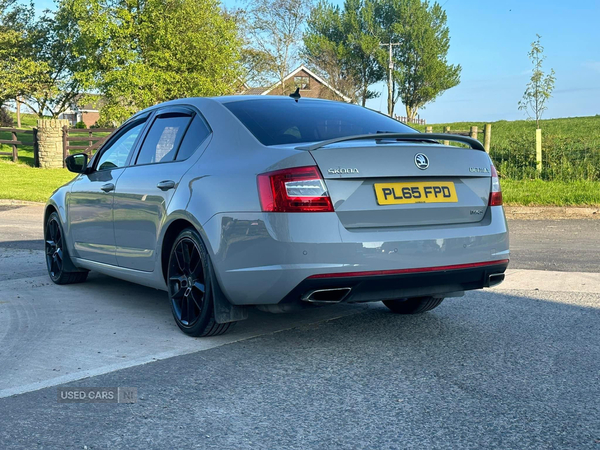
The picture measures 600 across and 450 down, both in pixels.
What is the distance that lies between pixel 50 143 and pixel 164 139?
23.8 meters

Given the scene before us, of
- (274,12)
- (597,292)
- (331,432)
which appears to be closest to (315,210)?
(331,432)

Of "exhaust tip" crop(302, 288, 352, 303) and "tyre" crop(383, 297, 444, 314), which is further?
"tyre" crop(383, 297, 444, 314)

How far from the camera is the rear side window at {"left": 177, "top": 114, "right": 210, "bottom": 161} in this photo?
4.80m

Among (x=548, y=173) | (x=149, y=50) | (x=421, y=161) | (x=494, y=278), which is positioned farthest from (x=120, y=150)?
(x=149, y=50)

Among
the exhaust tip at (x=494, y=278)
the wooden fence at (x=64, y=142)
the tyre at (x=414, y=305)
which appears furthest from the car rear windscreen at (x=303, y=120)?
the wooden fence at (x=64, y=142)

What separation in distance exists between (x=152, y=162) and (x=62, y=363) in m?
1.74

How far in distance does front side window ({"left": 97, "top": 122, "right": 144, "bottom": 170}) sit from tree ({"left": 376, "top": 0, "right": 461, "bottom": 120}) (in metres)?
73.6

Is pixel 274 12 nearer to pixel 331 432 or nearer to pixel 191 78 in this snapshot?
pixel 191 78

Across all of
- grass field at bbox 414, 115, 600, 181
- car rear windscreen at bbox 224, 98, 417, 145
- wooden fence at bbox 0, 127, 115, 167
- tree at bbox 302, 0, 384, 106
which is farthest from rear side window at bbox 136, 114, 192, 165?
tree at bbox 302, 0, 384, 106

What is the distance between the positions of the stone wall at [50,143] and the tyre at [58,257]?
21.6 meters

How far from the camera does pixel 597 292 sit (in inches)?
242

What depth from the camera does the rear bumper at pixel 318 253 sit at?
389 cm

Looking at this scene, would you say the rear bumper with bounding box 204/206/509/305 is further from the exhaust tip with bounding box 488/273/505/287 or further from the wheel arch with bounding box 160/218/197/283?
the wheel arch with bounding box 160/218/197/283

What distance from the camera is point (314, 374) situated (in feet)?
12.7
